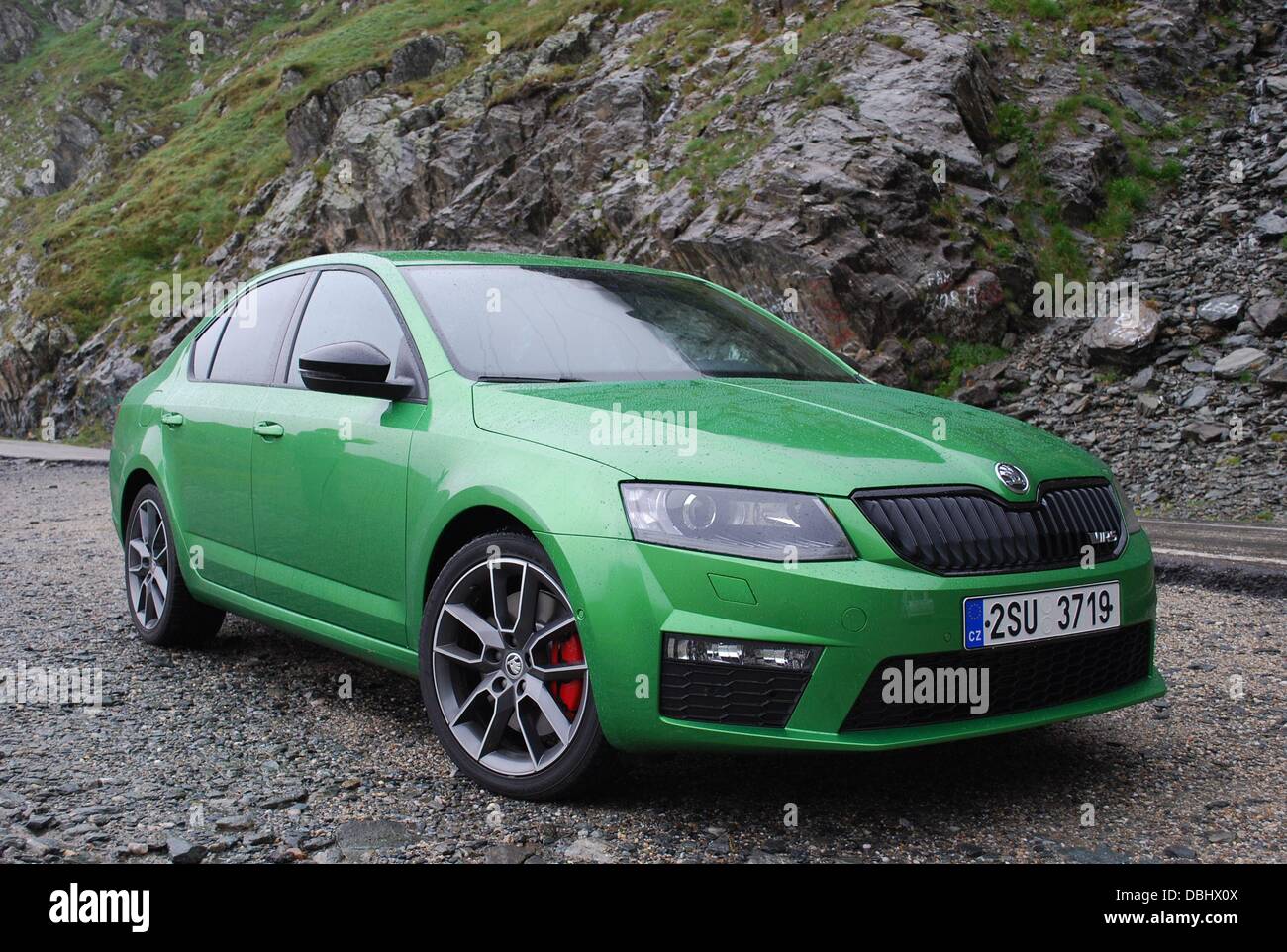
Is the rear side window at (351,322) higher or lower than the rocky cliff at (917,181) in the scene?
lower

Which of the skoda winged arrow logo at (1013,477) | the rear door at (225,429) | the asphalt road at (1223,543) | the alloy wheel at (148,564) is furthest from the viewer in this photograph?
the asphalt road at (1223,543)

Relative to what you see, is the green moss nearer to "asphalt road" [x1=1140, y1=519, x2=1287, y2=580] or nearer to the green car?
"asphalt road" [x1=1140, y1=519, x2=1287, y2=580]

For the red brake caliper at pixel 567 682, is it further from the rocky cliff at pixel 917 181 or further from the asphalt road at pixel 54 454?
the asphalt road at pixel 54 454

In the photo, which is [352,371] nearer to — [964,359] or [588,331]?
[588,331]

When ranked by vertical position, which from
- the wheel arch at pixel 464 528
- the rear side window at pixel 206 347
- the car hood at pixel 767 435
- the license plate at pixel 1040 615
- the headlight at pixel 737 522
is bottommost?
the license plate at pixel 1040 615

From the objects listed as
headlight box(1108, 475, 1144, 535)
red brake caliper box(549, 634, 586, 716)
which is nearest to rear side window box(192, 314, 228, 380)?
red brake caliper box(549, 634, 586, 716)

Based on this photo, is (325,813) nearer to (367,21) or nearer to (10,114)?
(367,21)

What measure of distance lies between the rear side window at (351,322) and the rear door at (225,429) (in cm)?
19

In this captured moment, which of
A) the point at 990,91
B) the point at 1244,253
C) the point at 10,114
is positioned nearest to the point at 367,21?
the point at 990,91

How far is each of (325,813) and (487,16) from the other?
113 feet

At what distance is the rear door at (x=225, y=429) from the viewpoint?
450 cm

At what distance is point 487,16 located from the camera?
34188 millimetres

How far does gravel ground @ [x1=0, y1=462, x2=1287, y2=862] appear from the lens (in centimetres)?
297

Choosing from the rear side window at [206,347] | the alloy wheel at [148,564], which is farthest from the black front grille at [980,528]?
the alloy wheel at [148,564]
